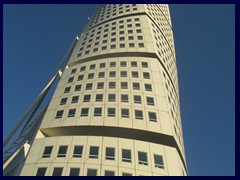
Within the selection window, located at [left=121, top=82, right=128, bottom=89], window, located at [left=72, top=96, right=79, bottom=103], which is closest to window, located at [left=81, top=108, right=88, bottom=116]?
window, located at [left=72, top=96, right=79, bottom=103]

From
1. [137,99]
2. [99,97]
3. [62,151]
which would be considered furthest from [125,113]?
[62,151]

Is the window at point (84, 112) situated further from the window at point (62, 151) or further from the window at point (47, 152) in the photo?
the window at point (47, 152)

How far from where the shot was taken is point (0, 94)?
13.9 metres

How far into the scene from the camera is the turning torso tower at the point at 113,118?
20.5m

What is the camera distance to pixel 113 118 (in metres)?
25.2

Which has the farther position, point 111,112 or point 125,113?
point 111,112

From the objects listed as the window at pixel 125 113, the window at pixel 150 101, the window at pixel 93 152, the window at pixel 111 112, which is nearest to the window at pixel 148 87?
the window at pixel 150 101

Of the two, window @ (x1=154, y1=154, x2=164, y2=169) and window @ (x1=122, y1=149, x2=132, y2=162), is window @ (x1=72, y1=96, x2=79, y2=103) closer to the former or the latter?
window @ (x1=122, y1=149, x2=132, y2=162)

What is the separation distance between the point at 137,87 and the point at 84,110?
21.9 feet

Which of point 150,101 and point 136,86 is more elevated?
point 136,86

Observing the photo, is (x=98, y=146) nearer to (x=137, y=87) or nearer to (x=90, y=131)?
(x=90, y=131)

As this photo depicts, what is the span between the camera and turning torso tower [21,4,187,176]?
20.5 metres

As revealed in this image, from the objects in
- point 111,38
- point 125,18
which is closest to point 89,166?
point 111,38

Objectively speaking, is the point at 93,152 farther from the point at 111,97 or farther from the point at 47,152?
the point at 111,97
